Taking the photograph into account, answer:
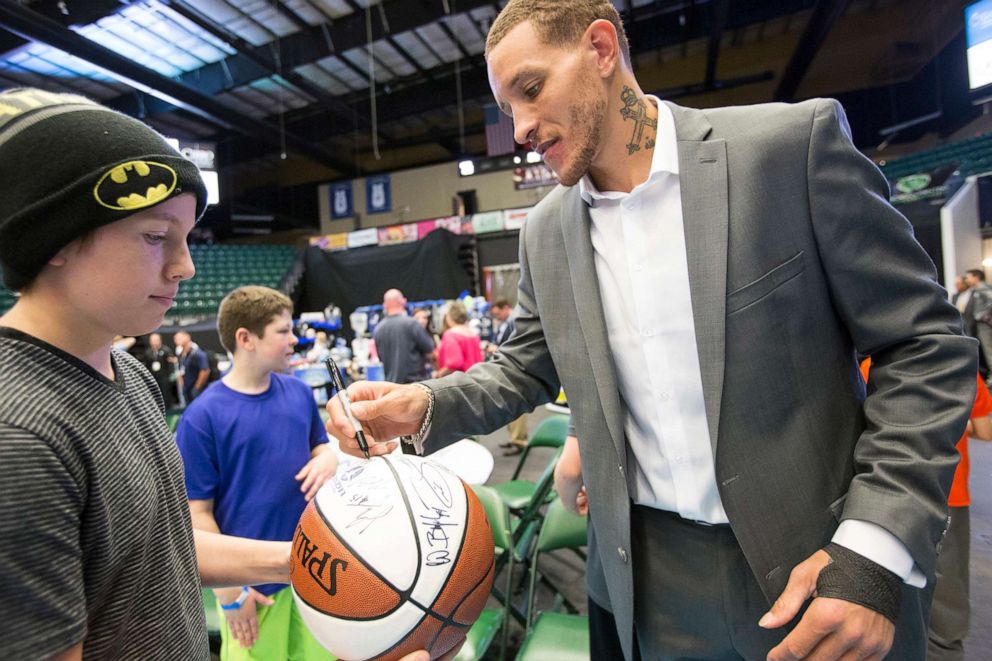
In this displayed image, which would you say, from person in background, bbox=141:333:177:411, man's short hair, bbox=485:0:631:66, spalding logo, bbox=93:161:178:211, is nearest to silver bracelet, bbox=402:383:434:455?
spalding logo, bbox=93:161:178:211

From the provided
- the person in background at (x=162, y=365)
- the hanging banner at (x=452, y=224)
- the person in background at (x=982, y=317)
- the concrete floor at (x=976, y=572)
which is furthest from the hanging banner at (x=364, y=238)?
the person in background at (x=982, y=317)

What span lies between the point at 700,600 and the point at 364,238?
1733cm

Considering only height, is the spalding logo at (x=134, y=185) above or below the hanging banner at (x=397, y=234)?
below

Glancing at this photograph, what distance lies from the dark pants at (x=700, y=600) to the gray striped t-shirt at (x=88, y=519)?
3.01ft

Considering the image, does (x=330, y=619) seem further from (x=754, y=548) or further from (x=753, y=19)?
(x=753, y=19)

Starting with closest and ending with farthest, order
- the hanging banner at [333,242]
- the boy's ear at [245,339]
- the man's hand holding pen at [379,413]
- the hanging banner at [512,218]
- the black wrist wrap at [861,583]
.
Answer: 1. the black wrist wrap at [861,583]
2. the man's hand holding pen at [379,413]
3. the boy's ear at [245,339]
4. the hanging banner at [512,218]
5. the hanging banner at [333,242]

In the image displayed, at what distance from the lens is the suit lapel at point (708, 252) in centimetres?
102

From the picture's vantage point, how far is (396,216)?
67.1 ft

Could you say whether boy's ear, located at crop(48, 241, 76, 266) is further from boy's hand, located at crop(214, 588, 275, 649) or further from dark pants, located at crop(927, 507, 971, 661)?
dark pants, located at crop(927, 507, 971, 661)

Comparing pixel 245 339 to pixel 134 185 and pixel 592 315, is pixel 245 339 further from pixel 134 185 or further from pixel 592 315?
pixel 592 315

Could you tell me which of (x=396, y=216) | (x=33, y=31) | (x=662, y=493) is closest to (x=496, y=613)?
(x=662, y=493)

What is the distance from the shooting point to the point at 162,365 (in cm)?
948

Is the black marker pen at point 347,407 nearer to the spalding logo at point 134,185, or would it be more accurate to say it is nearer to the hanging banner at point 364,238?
the spalding logo at point 134,185

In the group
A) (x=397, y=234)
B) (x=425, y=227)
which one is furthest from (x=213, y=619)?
(x=397, y=234)
